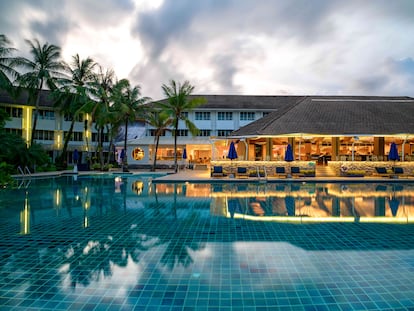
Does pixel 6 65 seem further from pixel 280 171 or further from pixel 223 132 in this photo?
pixel 280 171

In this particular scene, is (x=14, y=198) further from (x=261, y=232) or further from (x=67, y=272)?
(x=261, y=232)

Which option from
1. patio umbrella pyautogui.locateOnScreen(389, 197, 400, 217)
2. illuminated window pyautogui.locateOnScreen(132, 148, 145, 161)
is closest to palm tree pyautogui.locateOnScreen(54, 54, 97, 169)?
illuminated window pyautogui.locateOnScreen(132, 148, 145, 161)

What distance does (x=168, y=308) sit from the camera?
3.77m

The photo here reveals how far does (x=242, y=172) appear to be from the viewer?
21.9 m

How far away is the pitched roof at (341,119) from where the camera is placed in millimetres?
23656

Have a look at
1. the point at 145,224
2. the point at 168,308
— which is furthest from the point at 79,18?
the point at 168,308

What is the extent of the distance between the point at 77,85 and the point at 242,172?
22739mm

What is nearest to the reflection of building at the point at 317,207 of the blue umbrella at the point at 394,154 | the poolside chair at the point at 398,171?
the poolside chair at the point at 398,171

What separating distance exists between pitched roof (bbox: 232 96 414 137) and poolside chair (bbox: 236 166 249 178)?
11.8 feet

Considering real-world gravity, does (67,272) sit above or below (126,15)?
A: below

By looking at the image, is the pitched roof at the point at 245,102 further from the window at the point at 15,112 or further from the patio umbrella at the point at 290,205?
the patio umbrella at the point at 290,205

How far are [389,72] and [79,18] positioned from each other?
36.1 m

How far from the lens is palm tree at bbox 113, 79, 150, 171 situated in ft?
97.2

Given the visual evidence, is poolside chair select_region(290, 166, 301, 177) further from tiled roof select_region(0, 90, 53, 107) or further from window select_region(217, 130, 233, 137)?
tiled roof select_region(0, 90, 53, 107)
